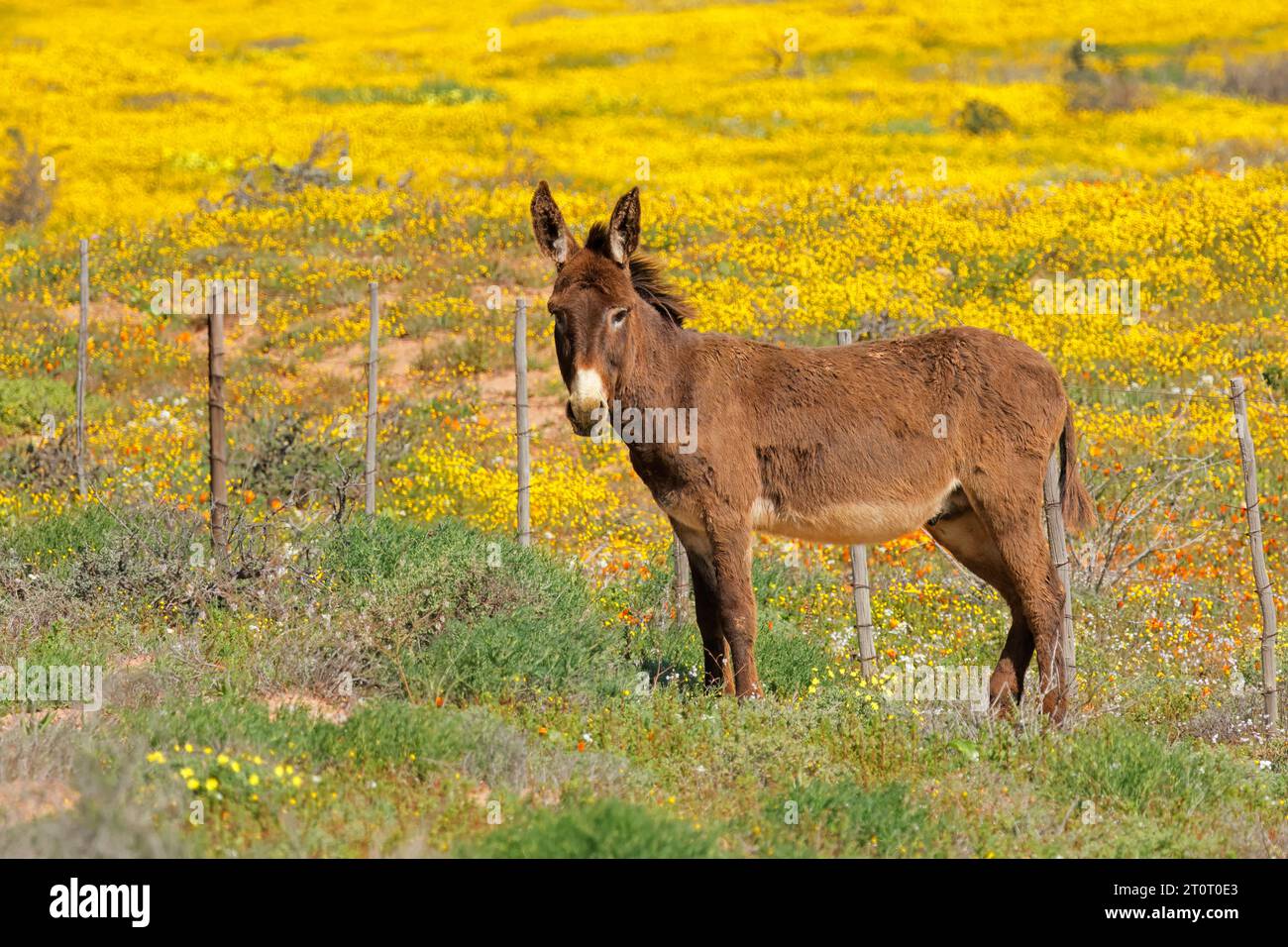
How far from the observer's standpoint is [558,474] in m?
13.3

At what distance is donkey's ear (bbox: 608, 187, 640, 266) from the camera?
23.7ft

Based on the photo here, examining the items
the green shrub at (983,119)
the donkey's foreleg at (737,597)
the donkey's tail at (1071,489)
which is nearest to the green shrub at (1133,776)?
the donkey's foreleg at (737,597)

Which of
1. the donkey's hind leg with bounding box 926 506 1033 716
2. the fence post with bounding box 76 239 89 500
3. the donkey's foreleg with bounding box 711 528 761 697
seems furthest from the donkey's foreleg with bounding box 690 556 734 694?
the fence post with bounding box 76 239 89 500

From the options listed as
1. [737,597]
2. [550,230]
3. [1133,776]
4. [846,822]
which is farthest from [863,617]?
[846,822]

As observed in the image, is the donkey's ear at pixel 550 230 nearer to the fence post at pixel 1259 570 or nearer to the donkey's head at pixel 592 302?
the donkey's head at pixel 592 302

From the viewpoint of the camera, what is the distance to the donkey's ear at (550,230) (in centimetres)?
731

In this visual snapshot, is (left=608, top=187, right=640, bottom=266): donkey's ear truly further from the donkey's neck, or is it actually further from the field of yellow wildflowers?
the field of yellow wildflowers

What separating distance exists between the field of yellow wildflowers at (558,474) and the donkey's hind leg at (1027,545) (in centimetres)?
46

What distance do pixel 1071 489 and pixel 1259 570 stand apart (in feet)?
4.79

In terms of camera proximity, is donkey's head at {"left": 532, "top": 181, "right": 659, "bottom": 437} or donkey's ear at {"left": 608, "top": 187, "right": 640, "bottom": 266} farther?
donkey's ear at {"left": 608, "top": 187, "right": 640, "bottom": 266}

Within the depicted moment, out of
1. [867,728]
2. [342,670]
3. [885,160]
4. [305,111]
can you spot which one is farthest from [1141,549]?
[305,111]

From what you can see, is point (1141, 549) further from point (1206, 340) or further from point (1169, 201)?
point (1169, 201)

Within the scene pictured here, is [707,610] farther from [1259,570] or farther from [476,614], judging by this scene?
[1259,570]
